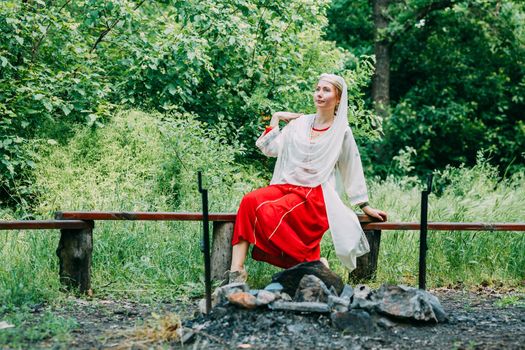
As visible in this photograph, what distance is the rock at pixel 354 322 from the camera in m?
4.38

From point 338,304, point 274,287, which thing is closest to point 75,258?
point 274,287

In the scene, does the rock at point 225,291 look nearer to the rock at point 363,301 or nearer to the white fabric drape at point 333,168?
the rock at point 363,301

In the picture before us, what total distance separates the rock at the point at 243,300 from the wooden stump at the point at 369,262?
187 centimetres

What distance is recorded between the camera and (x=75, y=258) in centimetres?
550

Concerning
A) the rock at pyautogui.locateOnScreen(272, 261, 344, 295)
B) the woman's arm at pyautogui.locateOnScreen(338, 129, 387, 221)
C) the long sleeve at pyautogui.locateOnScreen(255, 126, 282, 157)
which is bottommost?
the rock at pyautogui.locateOnScreen(272, 261, 344, 295)

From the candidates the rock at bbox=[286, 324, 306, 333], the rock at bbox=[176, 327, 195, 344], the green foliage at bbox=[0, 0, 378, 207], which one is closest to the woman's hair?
the rock at bbox=[286, 324, 306, 333]

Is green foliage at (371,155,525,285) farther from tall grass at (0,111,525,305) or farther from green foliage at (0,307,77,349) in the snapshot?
green foliage at (0,307,77,349)

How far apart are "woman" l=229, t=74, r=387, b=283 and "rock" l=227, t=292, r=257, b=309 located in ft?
2.63

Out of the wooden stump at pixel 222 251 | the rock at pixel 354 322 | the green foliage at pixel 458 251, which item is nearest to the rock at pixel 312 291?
the rock at pixel 354 322

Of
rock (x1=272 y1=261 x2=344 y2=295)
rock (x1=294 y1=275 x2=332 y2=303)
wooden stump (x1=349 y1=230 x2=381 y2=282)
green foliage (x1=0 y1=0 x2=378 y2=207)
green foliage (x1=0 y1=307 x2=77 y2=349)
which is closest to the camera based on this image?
green foliage (x1=0 y1=307 x2=77 y2=349)

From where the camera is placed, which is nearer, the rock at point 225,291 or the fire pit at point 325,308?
the fire pit at point 325,308

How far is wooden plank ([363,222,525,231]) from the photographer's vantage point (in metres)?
5.92

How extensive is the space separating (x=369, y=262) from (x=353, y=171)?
37.1 inches

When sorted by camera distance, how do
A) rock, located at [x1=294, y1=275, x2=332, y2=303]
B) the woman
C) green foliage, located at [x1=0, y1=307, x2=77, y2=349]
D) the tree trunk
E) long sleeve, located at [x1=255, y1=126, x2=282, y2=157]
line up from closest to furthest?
green foliage, located at [x1=0, y1=307, x2=77, y2=349]
rock, located at [x1=294, y1=275, x2=332, y2=303]
the woman
long sleeve, located at [x1=255, y1=126, x2=282, y2=157]
the tree trunk
